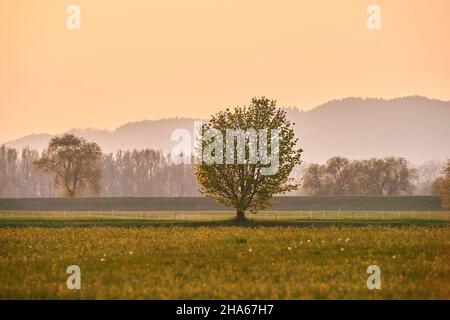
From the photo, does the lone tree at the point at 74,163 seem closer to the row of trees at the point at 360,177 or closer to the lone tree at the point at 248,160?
the row of trees at the point at 360,177

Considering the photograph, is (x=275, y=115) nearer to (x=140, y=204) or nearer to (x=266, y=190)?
(x=266, y=190)

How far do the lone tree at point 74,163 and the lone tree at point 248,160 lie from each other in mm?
78028

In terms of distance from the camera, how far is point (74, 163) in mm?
141625

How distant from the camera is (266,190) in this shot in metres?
65.1

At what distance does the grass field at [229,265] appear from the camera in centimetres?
1923

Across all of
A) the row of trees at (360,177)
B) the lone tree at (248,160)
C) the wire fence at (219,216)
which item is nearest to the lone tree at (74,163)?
the wire fence at (219,216)

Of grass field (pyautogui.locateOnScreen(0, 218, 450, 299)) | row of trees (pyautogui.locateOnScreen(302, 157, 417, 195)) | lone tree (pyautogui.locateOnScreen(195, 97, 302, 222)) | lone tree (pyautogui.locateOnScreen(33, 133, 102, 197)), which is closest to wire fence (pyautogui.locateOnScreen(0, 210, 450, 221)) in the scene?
lone tree (pyautogui.locateOnScreen(195, 97, 302, 222))

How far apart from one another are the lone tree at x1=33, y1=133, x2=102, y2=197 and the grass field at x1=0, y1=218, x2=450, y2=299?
351ft

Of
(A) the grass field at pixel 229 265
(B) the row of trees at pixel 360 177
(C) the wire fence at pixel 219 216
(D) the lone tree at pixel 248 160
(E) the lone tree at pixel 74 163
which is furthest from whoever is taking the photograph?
(B) the row of trees at pixel 360 177

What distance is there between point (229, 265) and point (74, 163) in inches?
4787

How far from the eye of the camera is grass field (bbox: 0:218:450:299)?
63.1 feet

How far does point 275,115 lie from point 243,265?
45015 mm

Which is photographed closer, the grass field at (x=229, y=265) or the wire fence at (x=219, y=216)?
the grass field at (x=229, y=265)

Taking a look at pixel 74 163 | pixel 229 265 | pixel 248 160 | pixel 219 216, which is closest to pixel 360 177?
pixel 74 163
